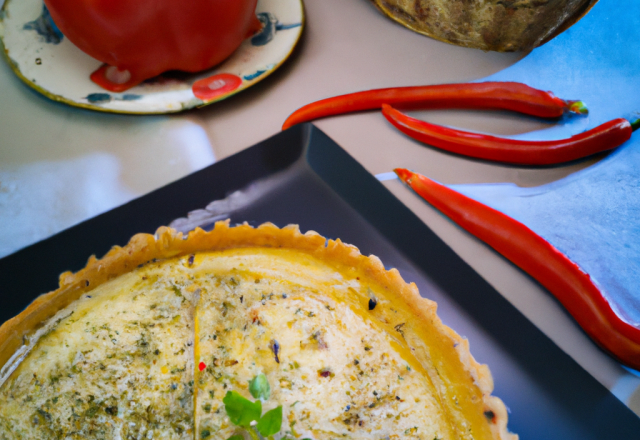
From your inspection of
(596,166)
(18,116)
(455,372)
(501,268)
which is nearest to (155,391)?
(455,372)

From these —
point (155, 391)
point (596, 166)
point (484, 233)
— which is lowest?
point (155, 391)

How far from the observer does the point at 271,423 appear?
0.68 meters

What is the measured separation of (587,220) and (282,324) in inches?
33.1

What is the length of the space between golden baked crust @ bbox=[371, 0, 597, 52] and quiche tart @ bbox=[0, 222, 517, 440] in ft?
2.70

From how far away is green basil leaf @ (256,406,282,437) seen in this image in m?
0.67

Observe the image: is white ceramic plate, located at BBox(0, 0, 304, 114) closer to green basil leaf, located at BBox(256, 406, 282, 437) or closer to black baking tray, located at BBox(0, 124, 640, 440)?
black baking tray, located at BBox(0, 124, 640, 440)

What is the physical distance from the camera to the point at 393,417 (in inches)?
31.0

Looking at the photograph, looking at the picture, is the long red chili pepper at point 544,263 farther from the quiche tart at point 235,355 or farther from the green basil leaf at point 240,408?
the green basil leaf at point 240,408

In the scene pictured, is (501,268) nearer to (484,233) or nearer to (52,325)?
(484,233)

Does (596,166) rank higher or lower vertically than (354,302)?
higher

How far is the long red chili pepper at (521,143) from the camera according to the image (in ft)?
3.93

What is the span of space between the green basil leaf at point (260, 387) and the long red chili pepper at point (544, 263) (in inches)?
25.8

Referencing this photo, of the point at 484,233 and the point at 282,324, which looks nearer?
the point at 282,324

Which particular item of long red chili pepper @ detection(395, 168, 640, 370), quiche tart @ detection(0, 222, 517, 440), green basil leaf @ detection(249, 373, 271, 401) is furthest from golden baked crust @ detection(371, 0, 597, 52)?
green basil leaf @ detection(249, 373, 271, 401)
